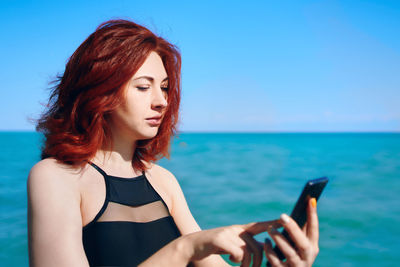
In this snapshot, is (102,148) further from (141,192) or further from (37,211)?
(37,211)

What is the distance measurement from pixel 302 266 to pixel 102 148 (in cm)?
132

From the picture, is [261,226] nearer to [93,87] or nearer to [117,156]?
[117,156]

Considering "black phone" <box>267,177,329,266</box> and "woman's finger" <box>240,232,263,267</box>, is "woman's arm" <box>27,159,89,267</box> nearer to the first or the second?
"woman's finger" <box>240,232,263,267</box>

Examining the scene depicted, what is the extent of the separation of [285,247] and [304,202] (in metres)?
0.18

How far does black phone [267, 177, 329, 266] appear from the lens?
1.21m

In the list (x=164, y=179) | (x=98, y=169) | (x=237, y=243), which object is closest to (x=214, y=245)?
(x=237, y=243)

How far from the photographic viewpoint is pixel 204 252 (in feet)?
4.59

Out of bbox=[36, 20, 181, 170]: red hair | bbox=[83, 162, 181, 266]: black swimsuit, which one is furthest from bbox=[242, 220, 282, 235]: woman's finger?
bbox=[36, 20, 181, 170]: red hair

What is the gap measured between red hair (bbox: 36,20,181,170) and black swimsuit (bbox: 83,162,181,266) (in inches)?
7.6

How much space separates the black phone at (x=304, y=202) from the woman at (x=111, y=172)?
0.52 ft

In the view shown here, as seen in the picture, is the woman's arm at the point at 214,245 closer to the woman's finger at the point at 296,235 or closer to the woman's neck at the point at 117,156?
the woman's finger at the point at 296,235

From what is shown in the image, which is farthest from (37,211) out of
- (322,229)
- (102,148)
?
(322,229)

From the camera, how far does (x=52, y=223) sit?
1.52 meters

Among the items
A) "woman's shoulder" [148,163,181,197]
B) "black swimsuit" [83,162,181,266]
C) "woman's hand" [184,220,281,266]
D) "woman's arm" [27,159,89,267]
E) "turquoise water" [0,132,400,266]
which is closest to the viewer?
"woman's hand" [184,220,281,266]
